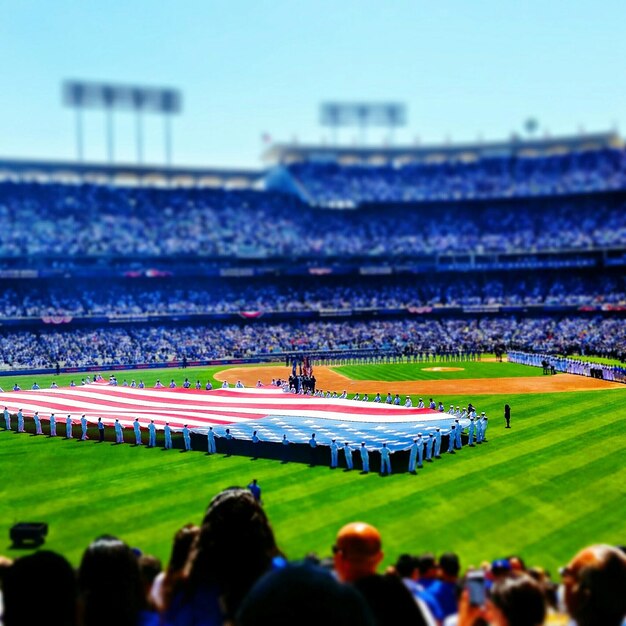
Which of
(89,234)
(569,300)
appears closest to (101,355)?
(89,234)

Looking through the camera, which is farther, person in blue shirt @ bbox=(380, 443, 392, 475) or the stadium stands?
the stadium stands

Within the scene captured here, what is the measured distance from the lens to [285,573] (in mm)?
2766

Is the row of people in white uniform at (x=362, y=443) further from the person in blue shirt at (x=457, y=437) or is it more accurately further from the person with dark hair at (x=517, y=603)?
the person with dark hair at (x=517, y=603)

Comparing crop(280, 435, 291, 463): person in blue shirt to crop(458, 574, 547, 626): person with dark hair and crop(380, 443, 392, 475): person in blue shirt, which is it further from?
crop(458, 574, 547, 626): person with dark hair

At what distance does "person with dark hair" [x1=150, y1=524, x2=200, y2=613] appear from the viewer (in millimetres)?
5326

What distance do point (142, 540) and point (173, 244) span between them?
61171 mm

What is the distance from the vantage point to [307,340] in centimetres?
6912

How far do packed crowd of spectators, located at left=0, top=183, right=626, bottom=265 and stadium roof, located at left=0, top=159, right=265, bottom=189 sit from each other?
240 centimetres

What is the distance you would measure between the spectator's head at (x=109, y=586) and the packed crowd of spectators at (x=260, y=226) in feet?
221

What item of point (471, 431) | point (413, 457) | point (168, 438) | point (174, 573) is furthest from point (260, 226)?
point (174, 573)

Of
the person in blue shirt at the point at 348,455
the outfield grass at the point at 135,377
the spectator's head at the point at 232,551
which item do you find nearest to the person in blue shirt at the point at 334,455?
the person in blue shirt at the point at 348,455

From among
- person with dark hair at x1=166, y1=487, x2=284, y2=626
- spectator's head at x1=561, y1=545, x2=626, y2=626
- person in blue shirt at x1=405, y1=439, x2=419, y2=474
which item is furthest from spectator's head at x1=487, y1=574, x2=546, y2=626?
person in blue shirt at x1=405, y1=439, x2=419, y2=474

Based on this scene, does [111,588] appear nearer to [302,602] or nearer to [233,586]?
[233,586]

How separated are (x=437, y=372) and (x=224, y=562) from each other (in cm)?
4772
